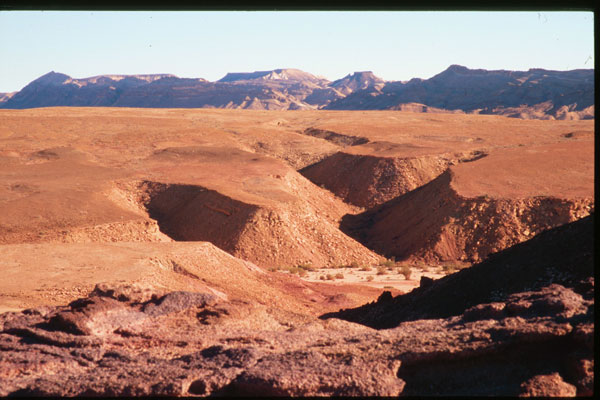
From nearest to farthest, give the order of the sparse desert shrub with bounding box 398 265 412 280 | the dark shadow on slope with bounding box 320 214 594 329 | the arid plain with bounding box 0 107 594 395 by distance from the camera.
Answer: the arid plain with bounding box 0 107 594 395, the dark shadow on slope with bounding box 320 214 594 329, the sparse desert shrub with bounding box 398 265 412 280

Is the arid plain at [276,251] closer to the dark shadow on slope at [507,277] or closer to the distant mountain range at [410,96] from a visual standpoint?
the dark shadow on slope at [507,277]

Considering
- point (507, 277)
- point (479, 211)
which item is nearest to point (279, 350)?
point (507, 277)

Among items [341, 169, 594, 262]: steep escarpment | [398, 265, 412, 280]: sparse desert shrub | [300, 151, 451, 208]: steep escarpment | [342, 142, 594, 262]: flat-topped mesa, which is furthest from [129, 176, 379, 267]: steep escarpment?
Result: [300, 151, 451, 208]: steep escarpment

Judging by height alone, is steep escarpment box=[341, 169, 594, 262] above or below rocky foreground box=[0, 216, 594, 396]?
below

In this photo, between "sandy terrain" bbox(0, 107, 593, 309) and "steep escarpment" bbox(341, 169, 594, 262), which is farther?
"steep escarpment" bbox(341, 169, 594, 262)

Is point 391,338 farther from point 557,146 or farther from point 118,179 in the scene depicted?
point 557,146

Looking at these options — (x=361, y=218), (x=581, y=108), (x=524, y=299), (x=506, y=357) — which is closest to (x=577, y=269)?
(x=524, y=299)

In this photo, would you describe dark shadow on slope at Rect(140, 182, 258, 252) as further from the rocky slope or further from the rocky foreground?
the rocky slope
